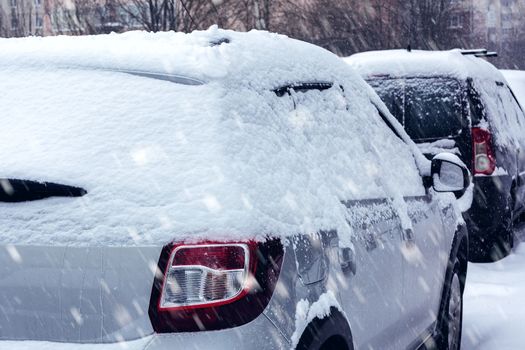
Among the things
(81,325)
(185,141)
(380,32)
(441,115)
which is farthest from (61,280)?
(380,32)

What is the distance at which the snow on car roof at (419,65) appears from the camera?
756 cm

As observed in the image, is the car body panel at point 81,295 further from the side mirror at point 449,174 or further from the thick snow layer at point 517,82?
the thick snow layer at point 517,82

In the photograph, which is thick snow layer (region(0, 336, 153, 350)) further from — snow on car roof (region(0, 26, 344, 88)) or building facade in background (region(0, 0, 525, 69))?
building facade in background (region(0, 0, 525, 69))

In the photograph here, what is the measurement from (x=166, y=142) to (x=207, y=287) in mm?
487

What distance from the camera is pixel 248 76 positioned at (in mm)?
2852

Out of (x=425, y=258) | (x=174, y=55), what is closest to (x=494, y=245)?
(x=425, y=258)

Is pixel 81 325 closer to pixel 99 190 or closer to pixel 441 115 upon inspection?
pixel 99 190

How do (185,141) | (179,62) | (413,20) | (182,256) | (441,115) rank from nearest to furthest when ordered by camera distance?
1. (182,256)
2. (185,141)
3. (179,62)
4. (441,115)
5. (413,20)

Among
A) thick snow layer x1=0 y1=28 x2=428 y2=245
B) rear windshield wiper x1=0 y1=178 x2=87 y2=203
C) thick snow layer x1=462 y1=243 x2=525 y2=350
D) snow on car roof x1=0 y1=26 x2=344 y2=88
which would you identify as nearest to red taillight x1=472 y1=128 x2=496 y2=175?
thick snow layer x1=462 y1=243 x2=525 y2=350

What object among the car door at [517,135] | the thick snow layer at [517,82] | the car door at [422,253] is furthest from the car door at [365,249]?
the thick snow layer at [517,82]

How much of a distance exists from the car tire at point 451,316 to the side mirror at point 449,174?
0.65m

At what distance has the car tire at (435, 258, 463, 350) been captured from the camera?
15.3 feet

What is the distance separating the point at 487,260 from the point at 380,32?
79.9 feet

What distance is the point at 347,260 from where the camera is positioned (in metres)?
2.90
